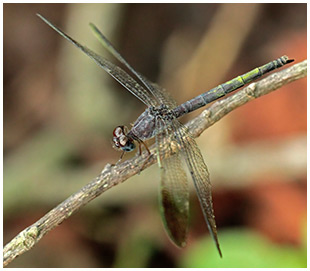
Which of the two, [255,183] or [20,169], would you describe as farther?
[20,169]

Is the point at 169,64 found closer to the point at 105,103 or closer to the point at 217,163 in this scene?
the point at 105,103

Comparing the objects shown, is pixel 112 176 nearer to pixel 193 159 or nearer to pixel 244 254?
pixel 193 159

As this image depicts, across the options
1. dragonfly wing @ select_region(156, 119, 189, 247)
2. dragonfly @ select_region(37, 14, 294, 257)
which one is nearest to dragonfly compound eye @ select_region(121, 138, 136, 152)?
dragonfly @ select_region(37, 14, 294, 257)

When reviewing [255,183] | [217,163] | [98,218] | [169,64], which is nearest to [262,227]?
[255,183]

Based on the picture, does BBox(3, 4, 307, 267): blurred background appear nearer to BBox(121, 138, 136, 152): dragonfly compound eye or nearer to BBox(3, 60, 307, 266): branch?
BBox(121, 138, 136, 152): dragonfly compound eye

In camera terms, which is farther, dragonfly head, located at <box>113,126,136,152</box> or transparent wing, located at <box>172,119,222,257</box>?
dragonfly head, located at <box>113,126,136,152</box>

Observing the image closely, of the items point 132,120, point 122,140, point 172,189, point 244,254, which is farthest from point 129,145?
point 132,120
